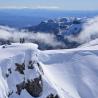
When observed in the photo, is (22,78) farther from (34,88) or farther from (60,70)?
(60,70)

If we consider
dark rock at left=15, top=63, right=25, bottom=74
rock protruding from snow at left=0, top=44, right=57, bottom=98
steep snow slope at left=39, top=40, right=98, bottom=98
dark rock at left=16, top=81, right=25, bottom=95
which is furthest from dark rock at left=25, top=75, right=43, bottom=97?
steep snow slope at left=39, top=40, right=98, bottom=98

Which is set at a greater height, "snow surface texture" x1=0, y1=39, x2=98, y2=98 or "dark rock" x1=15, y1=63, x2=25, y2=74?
"dark rock" x1=15, y1=63, x2=25, y2=74

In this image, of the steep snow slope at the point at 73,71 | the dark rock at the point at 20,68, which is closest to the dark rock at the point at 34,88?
the dark rock at the point at 20,68

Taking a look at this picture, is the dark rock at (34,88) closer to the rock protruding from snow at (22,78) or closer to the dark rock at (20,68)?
the rock protruding from snow at (22,78)

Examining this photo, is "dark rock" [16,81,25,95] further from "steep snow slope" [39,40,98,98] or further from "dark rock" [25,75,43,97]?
"steep snow slope" [39,40,98,98]

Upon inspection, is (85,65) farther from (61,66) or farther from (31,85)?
(31,85)

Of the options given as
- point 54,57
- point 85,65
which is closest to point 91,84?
point 85,65

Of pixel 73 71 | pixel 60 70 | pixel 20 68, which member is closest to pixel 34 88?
pixel 20 68

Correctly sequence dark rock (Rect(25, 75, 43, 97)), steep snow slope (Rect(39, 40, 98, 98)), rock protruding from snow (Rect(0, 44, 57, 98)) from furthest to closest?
steep snow slope (Rect(39, 40, 98, 98)) → dark rock (Rect(25, 75, 43, 97)) → rock protruding from snow (Rect(0, 44, 57, 98))
